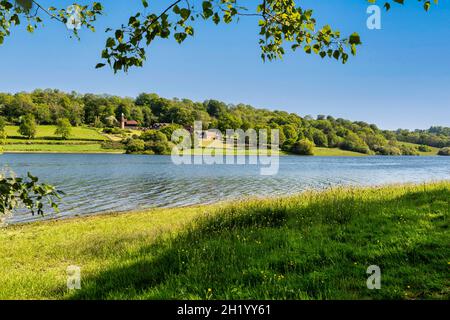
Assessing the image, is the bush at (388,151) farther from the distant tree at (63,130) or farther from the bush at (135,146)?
the distant tree at (63,130)

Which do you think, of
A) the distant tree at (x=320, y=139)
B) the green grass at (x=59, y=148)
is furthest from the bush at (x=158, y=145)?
the distant tree at (x=320, y=139)

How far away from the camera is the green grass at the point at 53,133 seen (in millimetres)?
127812

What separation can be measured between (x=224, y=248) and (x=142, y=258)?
2105mm

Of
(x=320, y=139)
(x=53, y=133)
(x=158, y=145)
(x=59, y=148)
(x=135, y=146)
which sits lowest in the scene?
(x=59, y=148)

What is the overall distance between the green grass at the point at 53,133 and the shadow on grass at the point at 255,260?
13831cm

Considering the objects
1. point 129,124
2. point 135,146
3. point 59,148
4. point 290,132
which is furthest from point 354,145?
point 59,148

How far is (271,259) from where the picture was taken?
22.2 feet

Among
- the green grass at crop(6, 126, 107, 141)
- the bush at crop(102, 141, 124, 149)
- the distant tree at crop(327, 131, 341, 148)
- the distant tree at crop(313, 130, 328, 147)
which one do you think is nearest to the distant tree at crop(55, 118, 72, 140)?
the green grass at crop(6, 126, 107, 141)

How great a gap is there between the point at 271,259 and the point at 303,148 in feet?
507

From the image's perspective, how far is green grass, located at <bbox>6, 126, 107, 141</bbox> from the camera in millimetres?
127812

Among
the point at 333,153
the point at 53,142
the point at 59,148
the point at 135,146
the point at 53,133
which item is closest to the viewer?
the point at 59,148

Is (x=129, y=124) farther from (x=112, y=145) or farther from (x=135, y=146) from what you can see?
(x=135, y=146)

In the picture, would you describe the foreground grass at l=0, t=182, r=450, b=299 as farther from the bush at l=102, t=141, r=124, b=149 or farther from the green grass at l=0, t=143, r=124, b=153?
the bush at l=102, t=141, r=124, b=149
